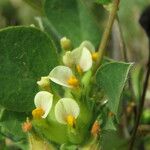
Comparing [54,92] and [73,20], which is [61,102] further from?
[73,20]

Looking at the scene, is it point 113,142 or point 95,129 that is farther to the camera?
point 113,142

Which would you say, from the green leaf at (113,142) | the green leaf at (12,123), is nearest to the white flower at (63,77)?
the green leaf at (12,123)

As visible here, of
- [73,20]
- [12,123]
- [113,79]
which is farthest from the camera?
[73,20]

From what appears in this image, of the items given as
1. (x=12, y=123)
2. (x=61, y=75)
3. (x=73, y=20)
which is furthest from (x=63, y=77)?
(x=73, y=20)

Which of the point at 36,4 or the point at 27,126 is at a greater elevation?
the point at 36,4

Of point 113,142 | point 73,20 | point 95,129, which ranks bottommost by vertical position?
point 113,142

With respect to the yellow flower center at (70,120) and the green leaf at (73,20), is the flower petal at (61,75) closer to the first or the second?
the yellow flower center at (70,120)

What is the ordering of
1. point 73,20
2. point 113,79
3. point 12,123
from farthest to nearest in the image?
point 73,20 → point 12,123 → point 113,79

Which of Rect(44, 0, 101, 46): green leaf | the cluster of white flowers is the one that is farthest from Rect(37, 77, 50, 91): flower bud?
Rect(44, 0, 101, 46): green leaf
